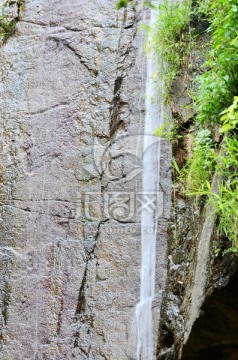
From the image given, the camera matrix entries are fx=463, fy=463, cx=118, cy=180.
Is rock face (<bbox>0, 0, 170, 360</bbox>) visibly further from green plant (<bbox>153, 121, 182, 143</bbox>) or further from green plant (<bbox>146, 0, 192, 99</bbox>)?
green plant (<bbox>146, 0, 192, 99</bbox>)

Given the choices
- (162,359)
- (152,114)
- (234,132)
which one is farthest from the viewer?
(152,114)

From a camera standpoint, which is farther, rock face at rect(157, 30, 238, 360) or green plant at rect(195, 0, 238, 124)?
green plant at rect(195, 0, 238, 124)

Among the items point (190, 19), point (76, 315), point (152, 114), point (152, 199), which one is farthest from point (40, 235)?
point (190, 19)

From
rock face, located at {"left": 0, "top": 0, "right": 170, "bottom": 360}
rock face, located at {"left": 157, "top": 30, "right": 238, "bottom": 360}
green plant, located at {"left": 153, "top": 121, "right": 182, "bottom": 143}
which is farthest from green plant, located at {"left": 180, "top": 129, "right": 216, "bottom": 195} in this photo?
rock face, located at {"left": 0, "top": 0, "right": 170, "bottom": 360}

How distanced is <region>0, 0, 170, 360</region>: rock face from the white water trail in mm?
78

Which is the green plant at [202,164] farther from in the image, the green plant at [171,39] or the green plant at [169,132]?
the green plant at [171,39]

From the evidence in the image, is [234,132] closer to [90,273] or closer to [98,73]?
[90,273]

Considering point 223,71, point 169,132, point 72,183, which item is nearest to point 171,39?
point 169,132

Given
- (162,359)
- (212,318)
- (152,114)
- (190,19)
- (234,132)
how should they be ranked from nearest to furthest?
(212,318)
(234,132)
(162,359)
(190,19)
(152,114)

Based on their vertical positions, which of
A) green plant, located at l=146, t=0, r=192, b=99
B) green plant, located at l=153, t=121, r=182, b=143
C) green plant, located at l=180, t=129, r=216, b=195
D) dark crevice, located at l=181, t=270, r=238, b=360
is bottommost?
dark crevice, located at l=181, t=270, r=238, b=360

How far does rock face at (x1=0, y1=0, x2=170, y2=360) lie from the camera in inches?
183

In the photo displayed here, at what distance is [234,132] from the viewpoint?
9.41ft

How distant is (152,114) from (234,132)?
220 cm

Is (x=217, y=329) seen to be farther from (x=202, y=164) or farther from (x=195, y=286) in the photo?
(x=202, y=164)
